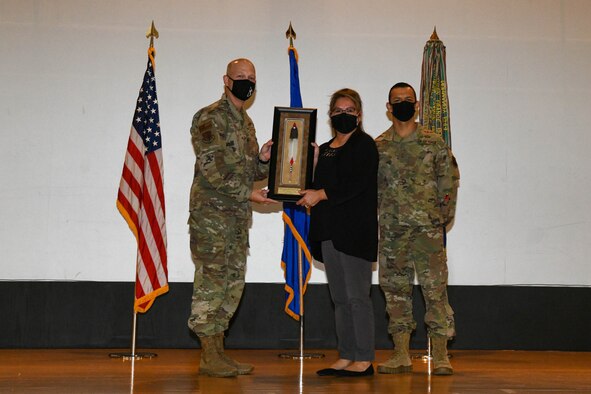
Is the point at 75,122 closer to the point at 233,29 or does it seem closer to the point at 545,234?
the point at 233,29

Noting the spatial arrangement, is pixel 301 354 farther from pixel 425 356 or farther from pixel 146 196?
pixel 146 196

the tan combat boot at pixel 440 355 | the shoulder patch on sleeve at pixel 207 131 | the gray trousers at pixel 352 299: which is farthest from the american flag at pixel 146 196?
the tan combat boot at pixel 440 355

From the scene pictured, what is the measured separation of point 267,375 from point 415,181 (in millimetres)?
1381

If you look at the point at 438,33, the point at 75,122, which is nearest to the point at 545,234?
the point at 438,33

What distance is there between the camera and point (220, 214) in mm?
4629

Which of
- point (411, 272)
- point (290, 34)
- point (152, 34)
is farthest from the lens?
point (290, 34)

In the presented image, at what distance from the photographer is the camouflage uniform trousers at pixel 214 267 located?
15.1ft

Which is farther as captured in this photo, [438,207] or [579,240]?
[579,240]

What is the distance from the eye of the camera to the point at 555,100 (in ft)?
21.3

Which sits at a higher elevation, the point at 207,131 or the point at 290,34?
the point at 290,34

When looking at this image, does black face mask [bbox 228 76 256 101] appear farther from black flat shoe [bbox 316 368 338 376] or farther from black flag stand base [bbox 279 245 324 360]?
black flat shoe [bbox 316 368 338 376]

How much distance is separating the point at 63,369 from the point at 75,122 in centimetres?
205

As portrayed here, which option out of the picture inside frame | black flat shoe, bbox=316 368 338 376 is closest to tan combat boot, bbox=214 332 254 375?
black flat shoe, bbox=316 368 338 376

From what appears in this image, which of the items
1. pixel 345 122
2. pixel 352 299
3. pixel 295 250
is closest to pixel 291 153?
pixel 345 122
